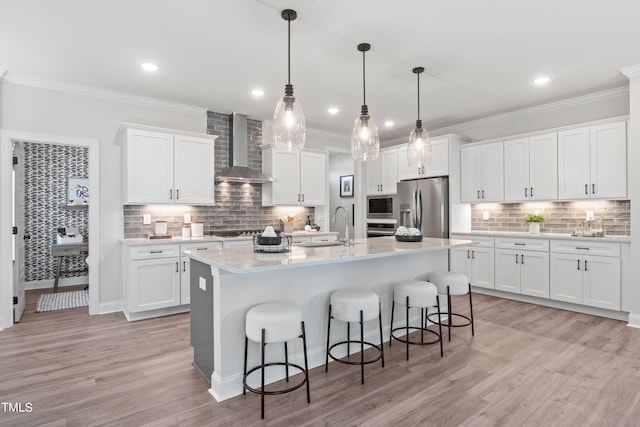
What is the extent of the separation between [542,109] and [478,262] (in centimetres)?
235

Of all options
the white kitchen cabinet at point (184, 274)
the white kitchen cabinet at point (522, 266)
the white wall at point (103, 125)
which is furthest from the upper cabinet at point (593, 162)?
the white wall at point (103, 125)

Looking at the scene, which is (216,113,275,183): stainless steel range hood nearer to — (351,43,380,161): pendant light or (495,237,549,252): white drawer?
(351,43,380,161): pendant light

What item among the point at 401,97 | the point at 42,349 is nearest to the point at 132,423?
the point at 42,349

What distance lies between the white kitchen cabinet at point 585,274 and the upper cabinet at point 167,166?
4606 mm

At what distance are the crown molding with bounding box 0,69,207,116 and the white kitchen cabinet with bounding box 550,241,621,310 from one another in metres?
5.16

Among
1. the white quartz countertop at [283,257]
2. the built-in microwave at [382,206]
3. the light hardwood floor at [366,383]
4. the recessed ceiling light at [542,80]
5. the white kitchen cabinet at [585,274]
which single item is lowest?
the light hardwood floor at [366,383]

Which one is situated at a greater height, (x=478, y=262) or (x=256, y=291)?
(x=256, y=291)

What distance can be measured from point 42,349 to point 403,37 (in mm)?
4231

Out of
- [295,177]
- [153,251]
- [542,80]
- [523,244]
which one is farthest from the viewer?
[295,177]

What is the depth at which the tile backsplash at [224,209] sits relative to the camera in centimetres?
464

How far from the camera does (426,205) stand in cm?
574

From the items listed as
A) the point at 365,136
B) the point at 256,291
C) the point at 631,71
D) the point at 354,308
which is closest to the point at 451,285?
the point at 354,308

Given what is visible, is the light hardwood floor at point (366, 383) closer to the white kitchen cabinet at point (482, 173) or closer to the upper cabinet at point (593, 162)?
the upper cabinet at point (593, 162)

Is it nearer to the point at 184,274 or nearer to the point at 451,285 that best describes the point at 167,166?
the point at 184,274
